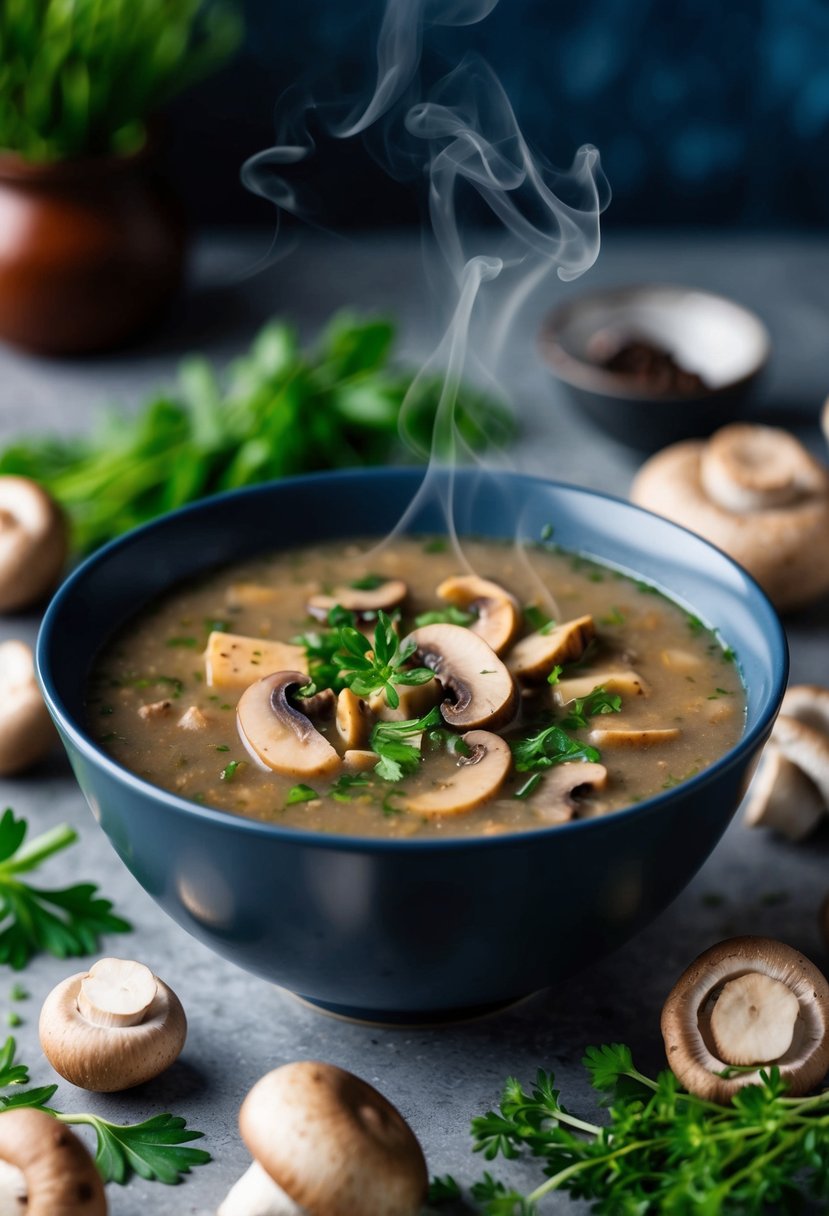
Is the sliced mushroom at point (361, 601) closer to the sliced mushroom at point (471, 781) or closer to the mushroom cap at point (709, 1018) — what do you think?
the sliced mushroom at point (471, 781)

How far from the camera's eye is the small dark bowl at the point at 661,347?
4082mm

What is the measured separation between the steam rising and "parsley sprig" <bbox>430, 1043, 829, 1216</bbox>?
119 centimetres

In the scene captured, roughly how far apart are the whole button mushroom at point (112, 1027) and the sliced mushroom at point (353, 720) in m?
0.47

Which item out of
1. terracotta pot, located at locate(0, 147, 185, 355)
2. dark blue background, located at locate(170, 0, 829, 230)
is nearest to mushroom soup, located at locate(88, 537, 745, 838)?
terracotta pot, located at locate(0, 147, 185, 355)

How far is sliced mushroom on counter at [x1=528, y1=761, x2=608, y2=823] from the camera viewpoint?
6.99 ft

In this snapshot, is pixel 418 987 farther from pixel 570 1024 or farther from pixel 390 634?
pixel 390 634

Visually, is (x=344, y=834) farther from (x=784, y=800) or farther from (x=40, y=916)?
(x=784, y=800)

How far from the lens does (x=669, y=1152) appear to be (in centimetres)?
200

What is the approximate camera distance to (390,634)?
241cm

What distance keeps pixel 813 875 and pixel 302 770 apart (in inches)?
43.2

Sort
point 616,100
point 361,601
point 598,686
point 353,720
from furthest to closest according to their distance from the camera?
point 616,100
point 361,601
point 598,686
point 353,720

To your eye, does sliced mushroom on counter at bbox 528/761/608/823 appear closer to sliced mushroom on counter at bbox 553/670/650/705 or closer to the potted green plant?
sliced mushroom on counter at bbox 553/670/650/705

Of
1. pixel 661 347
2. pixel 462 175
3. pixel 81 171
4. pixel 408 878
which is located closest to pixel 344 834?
pixel 408 878

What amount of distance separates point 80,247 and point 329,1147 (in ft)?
11.0
